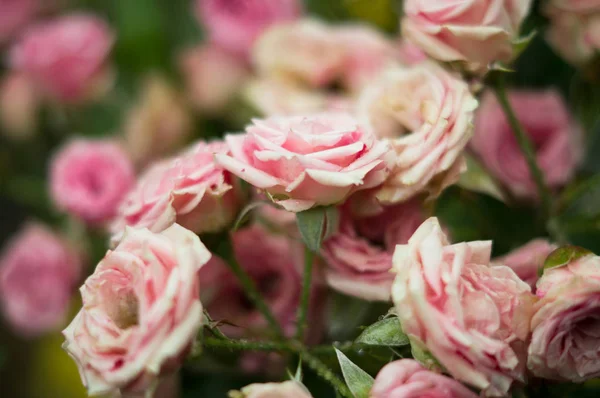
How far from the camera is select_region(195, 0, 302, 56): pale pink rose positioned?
813mm

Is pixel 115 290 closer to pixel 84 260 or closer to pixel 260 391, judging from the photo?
pixel 260 391

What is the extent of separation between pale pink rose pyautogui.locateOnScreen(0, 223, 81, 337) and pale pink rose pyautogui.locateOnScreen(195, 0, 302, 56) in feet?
1.07

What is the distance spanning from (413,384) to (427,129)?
0.17 metres

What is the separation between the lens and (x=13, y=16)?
971 mm

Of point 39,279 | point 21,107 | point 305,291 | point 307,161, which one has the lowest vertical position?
point 39,279

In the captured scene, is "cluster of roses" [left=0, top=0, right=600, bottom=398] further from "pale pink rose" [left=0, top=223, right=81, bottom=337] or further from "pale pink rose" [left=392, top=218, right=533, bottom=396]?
"pale pink rose" [left=0, top=223, right=81, bottom=337]

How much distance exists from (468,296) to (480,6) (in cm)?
21

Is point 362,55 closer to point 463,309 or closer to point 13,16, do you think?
point 463,309

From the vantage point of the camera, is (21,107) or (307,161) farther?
(21,107)

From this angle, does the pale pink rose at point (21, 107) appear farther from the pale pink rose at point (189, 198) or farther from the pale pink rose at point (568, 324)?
the pale pink rose at point (568, 324)

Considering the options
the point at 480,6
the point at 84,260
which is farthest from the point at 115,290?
the point at 84,260

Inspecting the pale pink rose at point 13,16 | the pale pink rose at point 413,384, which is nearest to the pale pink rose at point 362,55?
the pale pink rose at point 413,384

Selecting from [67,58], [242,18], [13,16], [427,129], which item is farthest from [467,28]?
[13,16]

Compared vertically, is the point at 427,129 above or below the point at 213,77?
above
